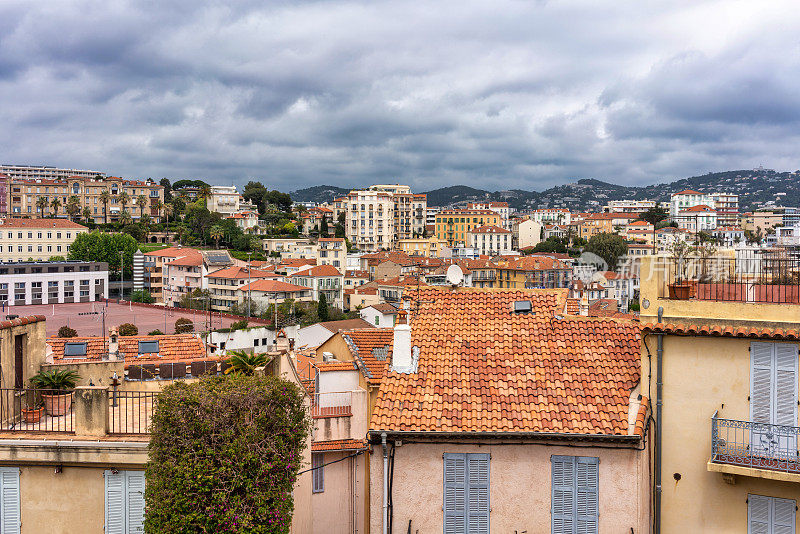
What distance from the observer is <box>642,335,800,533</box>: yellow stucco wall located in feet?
33.1

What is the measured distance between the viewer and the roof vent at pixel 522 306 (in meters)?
12.9

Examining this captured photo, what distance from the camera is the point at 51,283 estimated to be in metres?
101

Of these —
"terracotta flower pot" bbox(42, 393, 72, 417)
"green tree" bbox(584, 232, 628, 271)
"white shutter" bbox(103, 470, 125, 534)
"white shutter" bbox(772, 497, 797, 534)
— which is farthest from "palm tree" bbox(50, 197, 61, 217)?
"white shutter" bbox(772, 497, 797, 534)

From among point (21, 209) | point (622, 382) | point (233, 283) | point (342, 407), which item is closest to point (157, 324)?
point (233, 283)

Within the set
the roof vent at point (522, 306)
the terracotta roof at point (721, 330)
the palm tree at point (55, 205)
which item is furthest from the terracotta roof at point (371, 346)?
the palm tree at point (55, 205)

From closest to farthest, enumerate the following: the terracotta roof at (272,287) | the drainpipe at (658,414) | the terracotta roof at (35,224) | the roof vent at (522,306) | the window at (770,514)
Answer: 1. the window at (770,514)
2. the drainpipe at (658,414)
3. the roof vent at (522,306)
4. the terracotta roof at (272,287)
5. the terracotta roof at (35,224)

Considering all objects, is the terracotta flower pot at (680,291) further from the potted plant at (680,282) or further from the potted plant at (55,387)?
the potted plant at (55,387)

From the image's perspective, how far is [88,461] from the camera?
996cm

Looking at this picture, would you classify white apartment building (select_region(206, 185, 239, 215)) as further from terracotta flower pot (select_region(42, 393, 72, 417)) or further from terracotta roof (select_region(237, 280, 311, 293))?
terracotta flower pot (select_region(42, 393, 72, 417))

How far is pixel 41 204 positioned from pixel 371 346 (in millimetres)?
165122

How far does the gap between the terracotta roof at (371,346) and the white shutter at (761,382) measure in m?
Answer: 7.84

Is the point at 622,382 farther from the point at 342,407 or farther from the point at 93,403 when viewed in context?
the point at 93,403

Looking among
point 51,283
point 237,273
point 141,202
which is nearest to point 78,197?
point 141,202

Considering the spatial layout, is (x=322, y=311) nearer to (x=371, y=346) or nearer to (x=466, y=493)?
(x=371, y=346)
